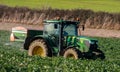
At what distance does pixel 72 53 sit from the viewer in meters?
17.5

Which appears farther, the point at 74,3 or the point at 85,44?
the point at 74,3

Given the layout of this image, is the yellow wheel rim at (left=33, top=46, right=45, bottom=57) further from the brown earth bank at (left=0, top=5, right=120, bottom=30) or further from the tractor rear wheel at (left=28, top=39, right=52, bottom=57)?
the brown earth bank at (left=0, top=5, right=120, bottom=30)

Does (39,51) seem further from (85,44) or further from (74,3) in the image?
(74,3)

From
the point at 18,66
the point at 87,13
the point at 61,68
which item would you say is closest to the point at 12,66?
the point at 18,66

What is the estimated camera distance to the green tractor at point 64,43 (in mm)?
17844

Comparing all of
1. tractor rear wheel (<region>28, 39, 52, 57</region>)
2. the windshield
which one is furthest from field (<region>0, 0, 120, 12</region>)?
the windshield

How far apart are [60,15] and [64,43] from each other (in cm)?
2515

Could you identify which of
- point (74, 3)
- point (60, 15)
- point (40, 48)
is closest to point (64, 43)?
point (40, 48)

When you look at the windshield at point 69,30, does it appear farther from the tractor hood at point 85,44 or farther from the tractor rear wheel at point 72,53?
the tractor rear wheel at point 72,53

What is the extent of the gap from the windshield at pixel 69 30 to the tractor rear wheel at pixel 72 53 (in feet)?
3.26

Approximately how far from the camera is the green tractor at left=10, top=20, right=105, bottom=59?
17844 mm

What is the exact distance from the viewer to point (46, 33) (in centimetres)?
1920

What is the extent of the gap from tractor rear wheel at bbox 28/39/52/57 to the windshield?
3.35 feet

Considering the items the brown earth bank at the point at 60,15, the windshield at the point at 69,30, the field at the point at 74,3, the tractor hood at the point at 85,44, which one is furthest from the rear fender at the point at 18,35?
the field at the point at 74,3
